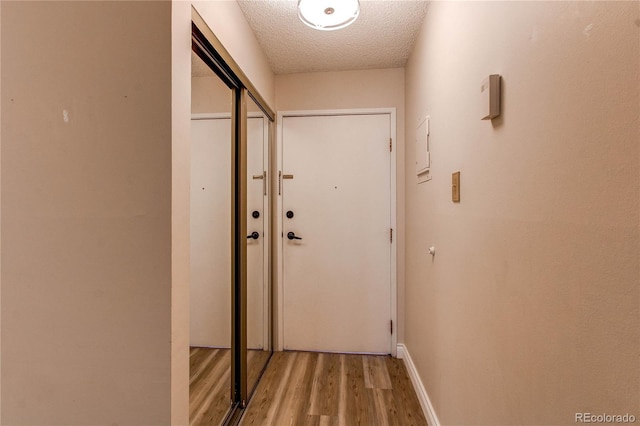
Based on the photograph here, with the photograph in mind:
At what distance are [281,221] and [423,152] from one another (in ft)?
4.19

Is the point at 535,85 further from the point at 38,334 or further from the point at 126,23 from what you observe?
the point at 38,334

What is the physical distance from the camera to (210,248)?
146cm

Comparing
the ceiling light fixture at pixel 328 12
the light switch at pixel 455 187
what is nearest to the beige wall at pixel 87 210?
the ceiling light fixture at pixel 328 12

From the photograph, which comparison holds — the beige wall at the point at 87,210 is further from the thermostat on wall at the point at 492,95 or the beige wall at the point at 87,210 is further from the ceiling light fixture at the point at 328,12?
the thermostat on wall at the point at 492,95

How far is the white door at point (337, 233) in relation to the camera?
2.45m

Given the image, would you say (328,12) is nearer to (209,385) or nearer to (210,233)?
(210,233)

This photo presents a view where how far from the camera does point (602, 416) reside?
1.78 feet

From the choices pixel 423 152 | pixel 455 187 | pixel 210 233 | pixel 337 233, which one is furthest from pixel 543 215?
pixel 337 233

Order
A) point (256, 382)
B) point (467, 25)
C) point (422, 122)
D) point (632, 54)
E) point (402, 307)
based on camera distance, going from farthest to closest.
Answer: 1. point (402, 307)
2. point (256, 382)
3. point (422, 122)
4. point (467, 25)
5. point (632, 54)

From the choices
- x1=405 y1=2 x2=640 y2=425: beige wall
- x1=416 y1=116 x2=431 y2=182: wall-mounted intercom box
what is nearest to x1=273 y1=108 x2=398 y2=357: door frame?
x1=416 y1=116 x2=431 y2=182: wall-mounted intercom box

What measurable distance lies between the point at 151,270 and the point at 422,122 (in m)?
1.66

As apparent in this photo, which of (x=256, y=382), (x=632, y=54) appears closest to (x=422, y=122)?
(x=632, y=54)

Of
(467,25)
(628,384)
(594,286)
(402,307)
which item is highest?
(467,25)

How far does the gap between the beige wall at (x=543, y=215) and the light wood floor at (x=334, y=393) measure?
521mm
